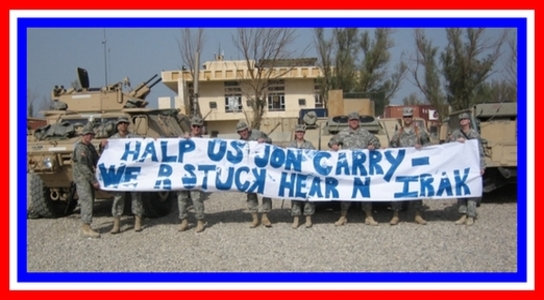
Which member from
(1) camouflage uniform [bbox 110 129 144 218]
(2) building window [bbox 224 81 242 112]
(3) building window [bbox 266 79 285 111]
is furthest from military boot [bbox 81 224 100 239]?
(3) building window [bbox 266 79 285 111]

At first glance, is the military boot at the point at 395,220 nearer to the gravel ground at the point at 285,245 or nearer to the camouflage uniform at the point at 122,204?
the gravel ground at the point at 285,245

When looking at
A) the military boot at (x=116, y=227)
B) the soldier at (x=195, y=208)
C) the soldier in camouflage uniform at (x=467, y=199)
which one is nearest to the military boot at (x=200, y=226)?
the soldier at (x=195, y=208)

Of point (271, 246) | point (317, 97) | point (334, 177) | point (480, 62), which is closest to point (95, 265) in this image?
point (271, 246)

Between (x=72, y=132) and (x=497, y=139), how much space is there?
8331 millimetres

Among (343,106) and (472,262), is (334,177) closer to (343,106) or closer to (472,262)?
(472,262)

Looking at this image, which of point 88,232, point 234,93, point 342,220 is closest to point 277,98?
point 234,93

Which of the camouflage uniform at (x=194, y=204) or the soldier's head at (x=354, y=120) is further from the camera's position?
the soldier's head at (x=354, y=120)

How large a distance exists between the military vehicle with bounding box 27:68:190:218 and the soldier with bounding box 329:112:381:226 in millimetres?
3234

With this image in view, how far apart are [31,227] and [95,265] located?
277 cm

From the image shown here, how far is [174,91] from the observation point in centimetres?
3528

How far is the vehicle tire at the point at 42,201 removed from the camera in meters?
7.88

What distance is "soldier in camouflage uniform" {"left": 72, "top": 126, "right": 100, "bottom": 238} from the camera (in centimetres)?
671

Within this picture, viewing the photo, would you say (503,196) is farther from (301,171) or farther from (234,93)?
(234,93)

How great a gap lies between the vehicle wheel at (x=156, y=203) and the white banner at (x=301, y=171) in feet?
2.46
